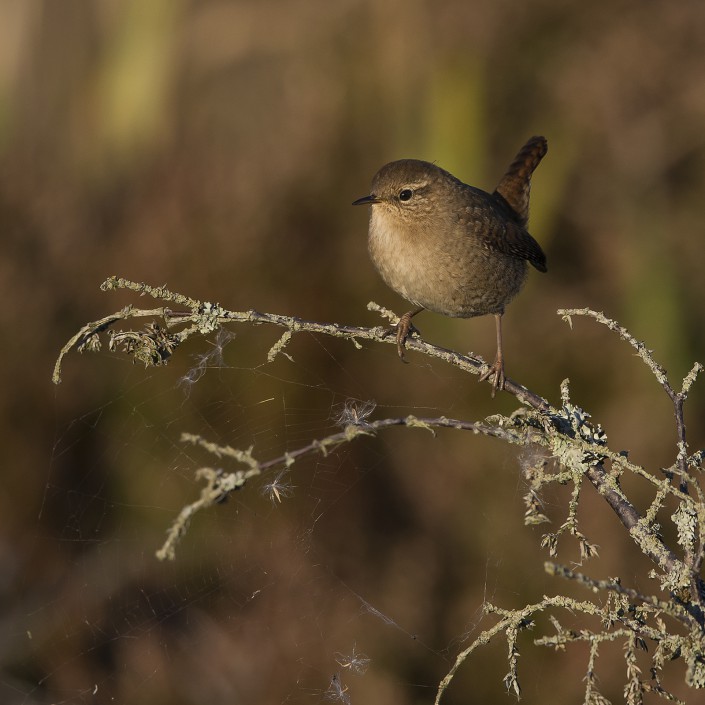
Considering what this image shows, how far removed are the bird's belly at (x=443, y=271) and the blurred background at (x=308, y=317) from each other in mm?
631

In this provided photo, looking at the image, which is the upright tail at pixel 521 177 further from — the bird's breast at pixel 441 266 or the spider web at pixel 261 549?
the spider web at pixel 261 549

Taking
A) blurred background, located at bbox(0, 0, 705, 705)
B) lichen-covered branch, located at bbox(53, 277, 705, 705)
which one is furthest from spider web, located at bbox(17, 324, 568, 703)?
lichen-covered branch, located at bbox(53, 277, 705, 705)

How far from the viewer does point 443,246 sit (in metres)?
3.50

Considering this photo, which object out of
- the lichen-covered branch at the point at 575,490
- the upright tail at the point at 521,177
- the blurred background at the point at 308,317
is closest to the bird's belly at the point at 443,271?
the blurred background at the point at 308,317

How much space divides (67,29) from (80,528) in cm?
391

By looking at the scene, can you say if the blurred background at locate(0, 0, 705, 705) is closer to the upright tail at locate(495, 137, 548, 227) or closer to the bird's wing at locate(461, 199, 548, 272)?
the upright tail at locate(495, 137, 548, 227)

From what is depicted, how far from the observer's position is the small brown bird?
3.41m

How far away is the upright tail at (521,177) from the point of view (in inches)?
170

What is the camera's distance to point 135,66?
561 cm

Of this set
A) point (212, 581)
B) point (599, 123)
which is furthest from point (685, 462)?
point (599, 123)

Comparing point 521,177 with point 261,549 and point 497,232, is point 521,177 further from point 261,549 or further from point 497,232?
point 261,549

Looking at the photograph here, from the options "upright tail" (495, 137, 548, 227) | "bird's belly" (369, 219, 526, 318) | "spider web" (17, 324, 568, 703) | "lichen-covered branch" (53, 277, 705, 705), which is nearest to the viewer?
"lichen-covered branch" (53, 277, 705, 705)

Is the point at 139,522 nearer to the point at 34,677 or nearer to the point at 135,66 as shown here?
the point at 34,677

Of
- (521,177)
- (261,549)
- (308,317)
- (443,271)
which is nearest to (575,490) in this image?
(443,271)
